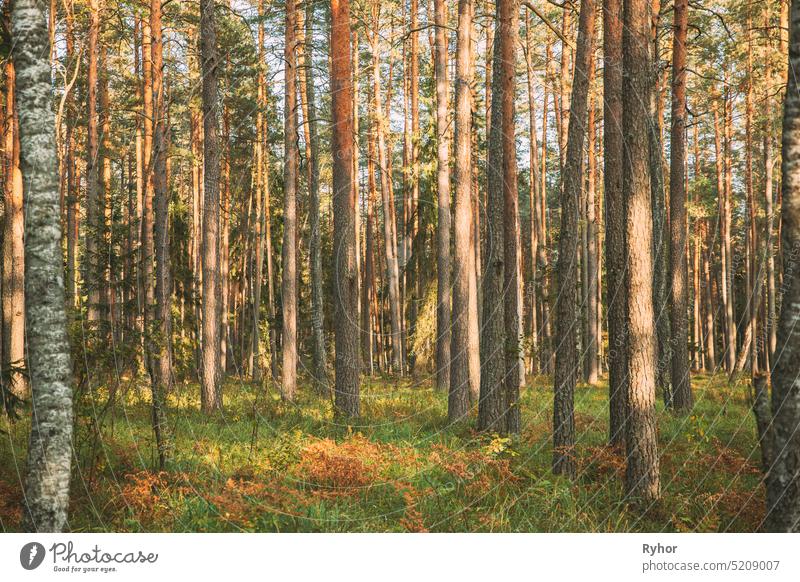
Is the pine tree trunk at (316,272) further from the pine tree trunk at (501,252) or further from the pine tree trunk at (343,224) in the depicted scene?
the pine tree trunk at (501,252)

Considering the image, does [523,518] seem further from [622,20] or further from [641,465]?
[622,20]

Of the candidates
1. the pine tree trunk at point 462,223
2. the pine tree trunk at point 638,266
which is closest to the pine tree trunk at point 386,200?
the pine tree trunk at point 462,223

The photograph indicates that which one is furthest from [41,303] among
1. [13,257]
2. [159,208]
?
[159,208]

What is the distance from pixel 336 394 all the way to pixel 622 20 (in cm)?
880

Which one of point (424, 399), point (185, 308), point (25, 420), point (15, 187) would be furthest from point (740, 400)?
point (185, 308)

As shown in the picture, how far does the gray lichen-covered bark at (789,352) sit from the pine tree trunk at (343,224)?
26.5 feet

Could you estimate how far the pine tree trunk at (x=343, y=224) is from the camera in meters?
12.8

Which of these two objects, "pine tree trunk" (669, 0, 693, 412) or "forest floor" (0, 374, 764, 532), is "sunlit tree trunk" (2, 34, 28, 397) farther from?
"pine tree trunk" (669, 0, 693, 412)

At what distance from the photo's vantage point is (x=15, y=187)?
13.7m

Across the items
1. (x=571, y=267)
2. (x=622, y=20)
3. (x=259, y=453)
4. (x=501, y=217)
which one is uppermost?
(x=622, y=20)

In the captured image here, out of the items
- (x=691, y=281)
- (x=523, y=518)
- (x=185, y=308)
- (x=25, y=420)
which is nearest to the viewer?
(x=523, y=518)
